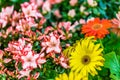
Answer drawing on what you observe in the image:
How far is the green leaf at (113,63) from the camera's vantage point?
2625 mm

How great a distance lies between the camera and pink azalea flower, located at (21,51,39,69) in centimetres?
262

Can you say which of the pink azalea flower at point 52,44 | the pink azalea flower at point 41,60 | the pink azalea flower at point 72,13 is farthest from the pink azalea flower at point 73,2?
the pink azalea flower at point 41,60

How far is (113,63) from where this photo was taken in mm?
2676

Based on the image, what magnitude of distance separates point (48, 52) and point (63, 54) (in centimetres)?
12

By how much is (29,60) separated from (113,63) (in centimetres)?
53

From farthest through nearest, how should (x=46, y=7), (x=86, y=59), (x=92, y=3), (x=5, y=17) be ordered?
1. (x=46, y=7)
2. (x=92, y=3)
3. (x=5, y=17)
4. (x=86, y=59)

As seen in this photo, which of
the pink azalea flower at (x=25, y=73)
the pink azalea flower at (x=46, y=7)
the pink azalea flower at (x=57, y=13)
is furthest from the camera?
the pink azalea flower at (x=57, y=13)

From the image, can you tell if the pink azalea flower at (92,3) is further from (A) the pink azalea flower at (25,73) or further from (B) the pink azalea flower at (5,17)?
(A) the pink azalea flower at (25,73)

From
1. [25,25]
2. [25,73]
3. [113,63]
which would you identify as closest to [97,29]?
[113,63]

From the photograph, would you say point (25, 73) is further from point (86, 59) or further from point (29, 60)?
point (86, 59)

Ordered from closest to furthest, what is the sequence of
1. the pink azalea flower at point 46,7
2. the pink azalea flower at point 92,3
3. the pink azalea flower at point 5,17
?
the pink azalea flower at point 5,17 < the pink azalea flower at point 92,3 < the pink azalea flower at point 46,7

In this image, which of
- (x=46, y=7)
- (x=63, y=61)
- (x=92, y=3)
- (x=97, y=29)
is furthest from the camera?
(x=46, y=7)

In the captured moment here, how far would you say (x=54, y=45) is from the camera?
2764 millimetres

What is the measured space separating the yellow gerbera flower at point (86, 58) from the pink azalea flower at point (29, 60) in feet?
0.76
